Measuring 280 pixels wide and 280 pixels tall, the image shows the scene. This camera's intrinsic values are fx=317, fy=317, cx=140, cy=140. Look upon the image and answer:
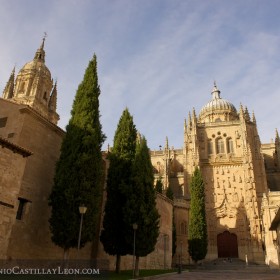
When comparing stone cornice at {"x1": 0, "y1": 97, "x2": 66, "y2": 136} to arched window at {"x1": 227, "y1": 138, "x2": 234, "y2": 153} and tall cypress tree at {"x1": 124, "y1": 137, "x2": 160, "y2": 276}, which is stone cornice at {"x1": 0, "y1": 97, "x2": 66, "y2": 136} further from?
arched window at {"x1": 227, "y1": 138, "x2": 234, "y2": 153}

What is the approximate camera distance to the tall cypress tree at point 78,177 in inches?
563

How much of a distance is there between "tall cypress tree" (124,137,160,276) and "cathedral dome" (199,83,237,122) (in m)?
39.8

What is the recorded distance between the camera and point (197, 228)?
33906mm

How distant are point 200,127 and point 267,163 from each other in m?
13.0

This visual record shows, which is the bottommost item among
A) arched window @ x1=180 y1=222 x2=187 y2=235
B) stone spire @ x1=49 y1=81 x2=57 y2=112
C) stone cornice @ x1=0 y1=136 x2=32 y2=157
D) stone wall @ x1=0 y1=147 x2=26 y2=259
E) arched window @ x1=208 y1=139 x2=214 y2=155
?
stone wall @ x1=0 y1=147 x2=26 y2=259

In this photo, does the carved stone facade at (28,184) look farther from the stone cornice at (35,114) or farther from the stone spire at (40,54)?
the stone spire at (40,54)

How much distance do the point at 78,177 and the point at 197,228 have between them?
22.3m

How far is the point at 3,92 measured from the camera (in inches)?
1697

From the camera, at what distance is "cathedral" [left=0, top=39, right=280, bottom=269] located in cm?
1491

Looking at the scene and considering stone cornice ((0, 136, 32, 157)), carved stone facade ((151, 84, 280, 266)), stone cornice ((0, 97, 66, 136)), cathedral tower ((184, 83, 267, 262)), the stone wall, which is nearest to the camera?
the stone wall

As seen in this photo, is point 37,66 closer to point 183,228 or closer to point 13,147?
point 183,228

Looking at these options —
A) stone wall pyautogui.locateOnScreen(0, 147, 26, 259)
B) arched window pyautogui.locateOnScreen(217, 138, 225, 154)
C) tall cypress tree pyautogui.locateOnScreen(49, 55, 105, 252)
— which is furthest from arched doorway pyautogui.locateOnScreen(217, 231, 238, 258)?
stone wall pyautogui.locateOnScreen(0, 147, 26, 259)

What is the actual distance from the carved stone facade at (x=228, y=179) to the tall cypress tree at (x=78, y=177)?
2572cm

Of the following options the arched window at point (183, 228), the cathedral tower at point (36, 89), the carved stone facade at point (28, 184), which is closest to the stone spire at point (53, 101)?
the cathedral tower at point (36, 89)
